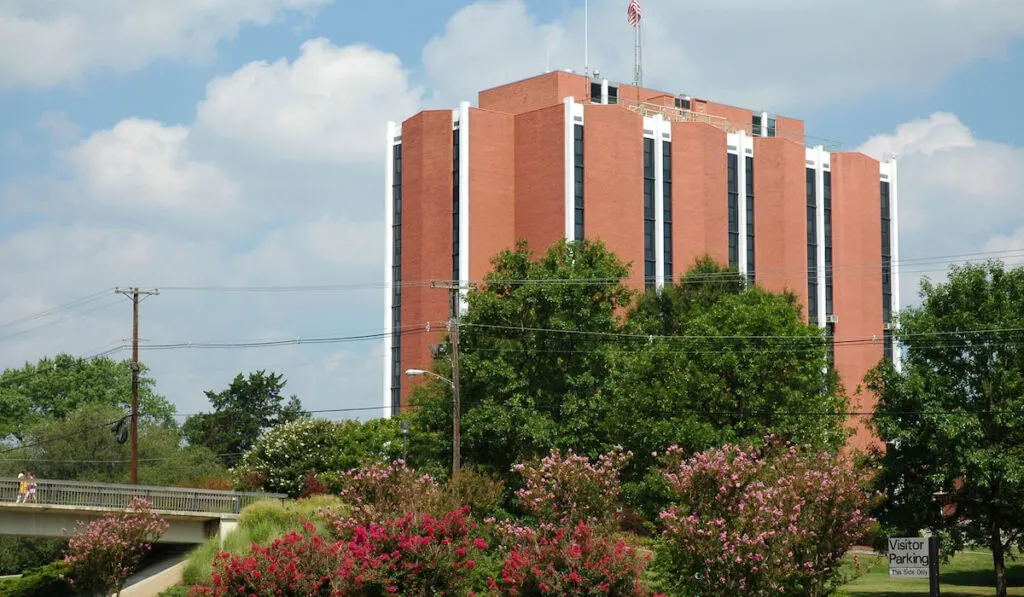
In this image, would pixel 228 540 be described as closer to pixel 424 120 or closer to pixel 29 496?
pixel 29 496

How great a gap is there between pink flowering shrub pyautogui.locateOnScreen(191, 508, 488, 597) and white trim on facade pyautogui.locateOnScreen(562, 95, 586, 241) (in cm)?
6265

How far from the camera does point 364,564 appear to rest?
28469 mm

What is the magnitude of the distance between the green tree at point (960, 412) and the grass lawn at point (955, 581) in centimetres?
228

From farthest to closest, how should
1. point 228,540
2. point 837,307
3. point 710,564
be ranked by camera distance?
point 837,307 → point 228,540 → point 710,564

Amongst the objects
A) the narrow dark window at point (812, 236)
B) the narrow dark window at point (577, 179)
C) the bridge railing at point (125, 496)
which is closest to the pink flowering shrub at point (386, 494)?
the bridge railing at point (125, 496)

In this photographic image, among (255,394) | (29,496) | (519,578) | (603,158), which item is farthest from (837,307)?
(519,578)

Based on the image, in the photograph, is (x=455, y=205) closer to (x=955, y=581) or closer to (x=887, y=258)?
(x=887, y=258)

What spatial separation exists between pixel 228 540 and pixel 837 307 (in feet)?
226

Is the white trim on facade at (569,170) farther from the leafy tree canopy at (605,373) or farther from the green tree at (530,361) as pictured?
the green tree at (530,361)

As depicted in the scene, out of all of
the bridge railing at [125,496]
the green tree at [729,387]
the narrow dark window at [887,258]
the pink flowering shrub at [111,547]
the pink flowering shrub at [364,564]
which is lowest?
the pink flowering shrub at [111,547]

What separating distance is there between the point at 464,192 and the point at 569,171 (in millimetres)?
8002

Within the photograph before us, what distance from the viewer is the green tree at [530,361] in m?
58.7

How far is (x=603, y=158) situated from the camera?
312 ft

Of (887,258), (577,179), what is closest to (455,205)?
(577,179)
